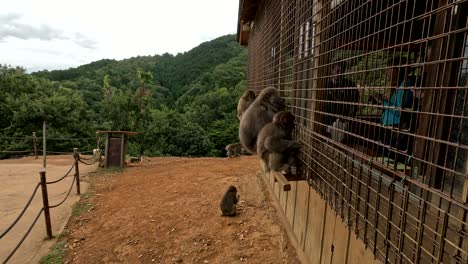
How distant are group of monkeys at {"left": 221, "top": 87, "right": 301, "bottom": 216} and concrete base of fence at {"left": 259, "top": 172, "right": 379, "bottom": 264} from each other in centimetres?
49

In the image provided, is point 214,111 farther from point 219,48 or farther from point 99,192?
point 99,192

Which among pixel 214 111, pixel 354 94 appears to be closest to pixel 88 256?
pixel 354 94

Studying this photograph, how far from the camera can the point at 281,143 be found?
3738 mm

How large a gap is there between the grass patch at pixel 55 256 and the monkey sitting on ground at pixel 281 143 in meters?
4.37

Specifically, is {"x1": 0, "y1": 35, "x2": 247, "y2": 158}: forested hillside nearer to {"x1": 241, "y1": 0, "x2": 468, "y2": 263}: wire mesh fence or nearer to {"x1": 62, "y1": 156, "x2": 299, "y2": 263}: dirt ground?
{"x1": 62, "y1": 156, "x2": 299, "y2": 263}: dirt ground

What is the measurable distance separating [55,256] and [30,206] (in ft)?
10.5

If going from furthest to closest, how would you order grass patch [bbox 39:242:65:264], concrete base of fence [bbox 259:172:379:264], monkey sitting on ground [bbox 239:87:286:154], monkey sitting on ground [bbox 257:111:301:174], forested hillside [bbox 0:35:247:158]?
forested hillside [bbox 0:35:247:158]
grass patch [bbox 39:242:65:264]
monkey sitting on ground [bbox 239:87:286:154]
monkey sitting on ground [bbox 257:111:301:174]
concrete base of fence [bbox 259:172:379:264]

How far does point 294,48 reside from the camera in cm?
432

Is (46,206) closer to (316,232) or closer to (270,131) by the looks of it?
(270,131)

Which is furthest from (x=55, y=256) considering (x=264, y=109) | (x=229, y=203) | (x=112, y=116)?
(x=112, y=116)

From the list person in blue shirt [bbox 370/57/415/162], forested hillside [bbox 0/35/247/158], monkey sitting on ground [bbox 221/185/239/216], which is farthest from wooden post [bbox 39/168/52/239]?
forested hillside [bbox 0/35/247/158]

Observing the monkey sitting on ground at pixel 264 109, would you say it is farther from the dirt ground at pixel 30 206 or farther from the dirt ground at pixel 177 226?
the dirt ground at pixel 30 206

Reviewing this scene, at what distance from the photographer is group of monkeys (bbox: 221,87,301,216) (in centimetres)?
376

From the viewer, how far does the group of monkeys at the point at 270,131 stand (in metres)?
3.76
